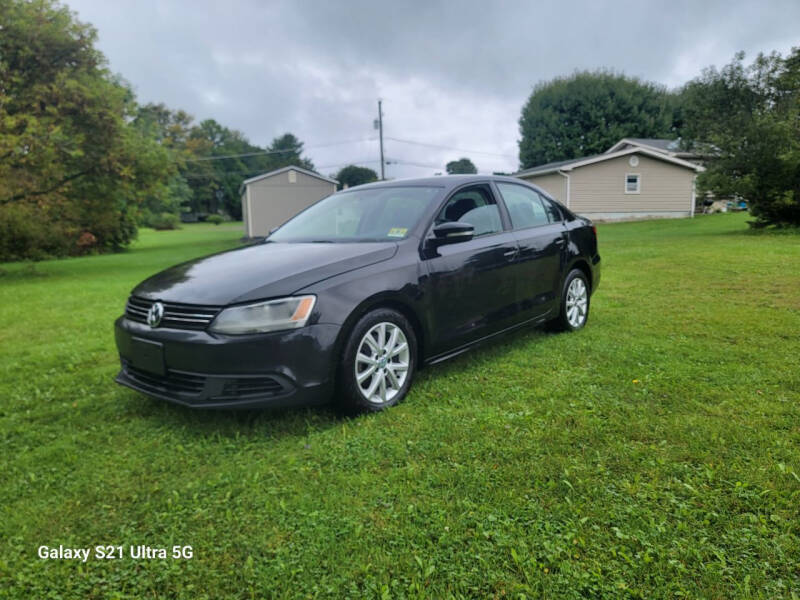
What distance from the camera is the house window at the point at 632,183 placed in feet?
87.7

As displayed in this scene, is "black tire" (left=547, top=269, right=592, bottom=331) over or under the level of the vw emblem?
under

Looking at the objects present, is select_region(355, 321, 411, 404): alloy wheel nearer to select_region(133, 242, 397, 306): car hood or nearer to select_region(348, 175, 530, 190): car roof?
select_region(133, 242, 397, 306): car hood

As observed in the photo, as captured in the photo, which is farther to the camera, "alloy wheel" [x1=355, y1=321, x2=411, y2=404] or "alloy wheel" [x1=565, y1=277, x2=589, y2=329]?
"alloy wheel" [x1=565, y1=277, x2=589, y2=329]

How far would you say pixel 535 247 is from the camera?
4574mm

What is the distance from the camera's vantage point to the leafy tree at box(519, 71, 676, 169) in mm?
Answer: 40625

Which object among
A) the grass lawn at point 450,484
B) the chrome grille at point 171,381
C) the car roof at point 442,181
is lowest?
the grass lawn at point 450,484

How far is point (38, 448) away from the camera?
10.0ft

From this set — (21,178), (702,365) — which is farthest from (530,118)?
(702,365)

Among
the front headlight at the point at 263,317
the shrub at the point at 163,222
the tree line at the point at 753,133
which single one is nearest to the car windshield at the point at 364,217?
the front headlight at the point at 263,317

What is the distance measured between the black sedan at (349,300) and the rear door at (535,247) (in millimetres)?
17

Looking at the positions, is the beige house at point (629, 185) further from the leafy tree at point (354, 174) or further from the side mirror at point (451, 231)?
the leafy tree at point (354, 174)

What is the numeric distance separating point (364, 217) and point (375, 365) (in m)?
1.37

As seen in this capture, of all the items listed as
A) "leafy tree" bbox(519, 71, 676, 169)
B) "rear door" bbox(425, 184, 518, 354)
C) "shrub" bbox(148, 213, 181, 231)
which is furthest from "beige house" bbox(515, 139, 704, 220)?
"shrub" bbox(148, 213, 181, 231)

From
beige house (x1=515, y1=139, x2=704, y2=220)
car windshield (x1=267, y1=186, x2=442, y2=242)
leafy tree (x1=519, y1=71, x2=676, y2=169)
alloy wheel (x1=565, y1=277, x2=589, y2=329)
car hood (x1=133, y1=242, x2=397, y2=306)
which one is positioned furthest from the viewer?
leafy tree (x1=519, y1=71, x2=676, y2=169)
